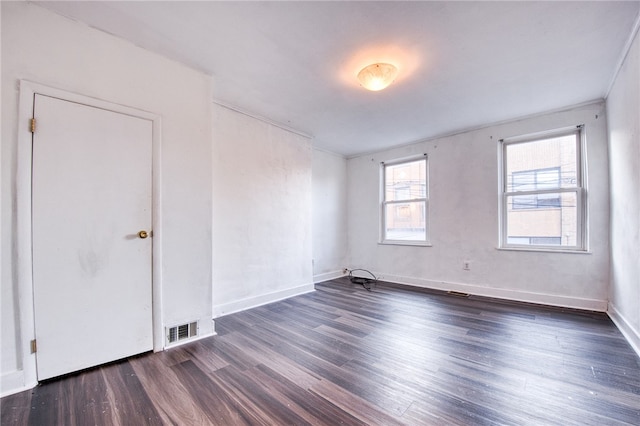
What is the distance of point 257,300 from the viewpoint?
351 centimetres

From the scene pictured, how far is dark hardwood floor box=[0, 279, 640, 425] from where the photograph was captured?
1.49 m

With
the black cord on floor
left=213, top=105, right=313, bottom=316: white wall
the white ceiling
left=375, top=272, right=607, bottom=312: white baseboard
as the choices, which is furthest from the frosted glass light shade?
left=375, top=272, right=607, bottom=312: white baseboard

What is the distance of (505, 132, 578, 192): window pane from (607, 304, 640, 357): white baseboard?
1.51 meters

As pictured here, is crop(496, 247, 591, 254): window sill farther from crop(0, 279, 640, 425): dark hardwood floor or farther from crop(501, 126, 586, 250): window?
crop(0, 279, 640, 425): dark hardwood floor

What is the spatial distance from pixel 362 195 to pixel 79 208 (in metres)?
4.38

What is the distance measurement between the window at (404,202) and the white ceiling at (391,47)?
63.3 inches

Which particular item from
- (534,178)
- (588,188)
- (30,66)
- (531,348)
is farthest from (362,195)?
(30,66)

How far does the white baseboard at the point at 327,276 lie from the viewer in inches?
192

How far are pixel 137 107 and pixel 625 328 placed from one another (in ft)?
15.7

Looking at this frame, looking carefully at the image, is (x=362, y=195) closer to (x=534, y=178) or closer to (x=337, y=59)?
(x=534, y=178)

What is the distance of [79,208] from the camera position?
1.93 metres

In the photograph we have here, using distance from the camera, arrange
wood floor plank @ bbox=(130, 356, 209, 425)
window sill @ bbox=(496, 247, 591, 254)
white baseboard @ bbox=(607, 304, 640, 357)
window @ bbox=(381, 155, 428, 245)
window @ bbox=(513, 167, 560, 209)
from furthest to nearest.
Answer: window @ bbox=(381, 155, 428, 245)
window @ bbox=(513, 167, 560, 209)
window sill @ bbox=(496, 247, 591, 254)
white baseboard @ bbox=(607, 304, 640, 357)
wood floor plank @ bbox=(130, 356, 209, 425)

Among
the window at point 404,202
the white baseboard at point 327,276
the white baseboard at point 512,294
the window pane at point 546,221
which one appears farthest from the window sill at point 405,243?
the window pane at point 546,221

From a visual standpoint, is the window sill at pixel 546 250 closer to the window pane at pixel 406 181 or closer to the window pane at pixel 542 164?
the window pane at pixel 542 164
